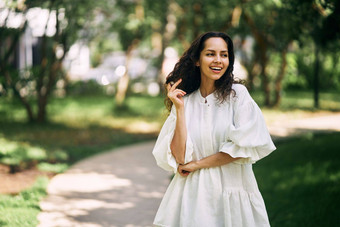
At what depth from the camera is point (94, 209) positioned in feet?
17.0

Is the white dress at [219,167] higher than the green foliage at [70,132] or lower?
higher

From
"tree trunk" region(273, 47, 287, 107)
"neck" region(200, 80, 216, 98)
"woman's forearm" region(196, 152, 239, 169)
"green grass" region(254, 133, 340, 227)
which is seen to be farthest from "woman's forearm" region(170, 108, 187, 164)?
"tree trunk" region(273, 47, 287, 107)

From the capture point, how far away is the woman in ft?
8.69

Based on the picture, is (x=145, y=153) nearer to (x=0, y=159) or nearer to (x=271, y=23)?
(x=0, y=159)

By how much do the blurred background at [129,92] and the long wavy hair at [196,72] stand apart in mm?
1718

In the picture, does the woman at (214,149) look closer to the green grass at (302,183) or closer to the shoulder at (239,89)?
the shoulder at (239,89)

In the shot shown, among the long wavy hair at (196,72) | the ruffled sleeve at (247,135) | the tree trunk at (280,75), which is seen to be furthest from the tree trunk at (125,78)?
the ruffled sleeve at (247,135)

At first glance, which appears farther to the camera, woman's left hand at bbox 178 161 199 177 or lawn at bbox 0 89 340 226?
lawn at bbox 0 89 340 226

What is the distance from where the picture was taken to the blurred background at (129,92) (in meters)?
5.91

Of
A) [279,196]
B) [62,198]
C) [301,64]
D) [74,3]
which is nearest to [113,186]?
[62,198]

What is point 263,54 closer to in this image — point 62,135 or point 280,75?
point 280,75

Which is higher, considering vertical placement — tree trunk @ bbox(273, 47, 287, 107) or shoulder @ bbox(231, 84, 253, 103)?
shoulder @ bbox(231, 84, 253, 103)

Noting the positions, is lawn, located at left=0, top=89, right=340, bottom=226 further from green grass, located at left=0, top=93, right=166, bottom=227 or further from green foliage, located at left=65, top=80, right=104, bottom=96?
green foliage, located at left=65, top=80, right=104, bottom=96

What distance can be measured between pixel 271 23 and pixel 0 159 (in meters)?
9.65
